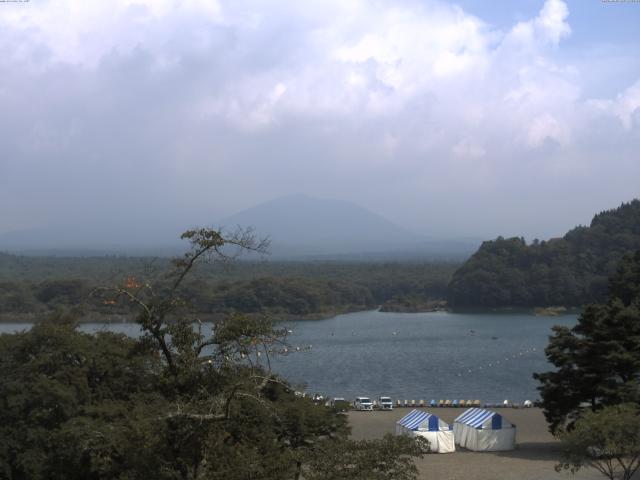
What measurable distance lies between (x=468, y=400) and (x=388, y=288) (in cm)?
3973

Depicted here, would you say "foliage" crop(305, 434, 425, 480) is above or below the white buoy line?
above

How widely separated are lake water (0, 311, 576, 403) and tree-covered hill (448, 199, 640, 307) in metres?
4.55

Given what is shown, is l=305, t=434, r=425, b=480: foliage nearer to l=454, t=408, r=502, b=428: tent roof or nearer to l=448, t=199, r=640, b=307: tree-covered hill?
l=454, t=408, r=502, b=428: tent roof

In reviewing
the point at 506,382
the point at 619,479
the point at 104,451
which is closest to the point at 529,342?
the point at 506,382

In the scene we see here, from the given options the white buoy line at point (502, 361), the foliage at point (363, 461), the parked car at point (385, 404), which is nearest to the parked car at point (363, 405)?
the parked car at point (385, 404)

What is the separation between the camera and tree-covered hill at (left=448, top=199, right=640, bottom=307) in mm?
53719

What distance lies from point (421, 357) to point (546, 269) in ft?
84.1

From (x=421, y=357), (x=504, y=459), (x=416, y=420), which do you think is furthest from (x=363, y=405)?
(x=421, y=357)

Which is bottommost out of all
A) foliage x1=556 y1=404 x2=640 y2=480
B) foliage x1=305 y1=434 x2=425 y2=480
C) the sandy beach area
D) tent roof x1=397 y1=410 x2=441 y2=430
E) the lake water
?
the lake water

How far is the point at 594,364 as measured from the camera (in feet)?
45.1

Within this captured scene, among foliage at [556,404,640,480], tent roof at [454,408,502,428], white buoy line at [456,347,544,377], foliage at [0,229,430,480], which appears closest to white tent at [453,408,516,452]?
tent roof at [454,408,502,428]

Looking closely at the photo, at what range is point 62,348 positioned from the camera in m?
11.5

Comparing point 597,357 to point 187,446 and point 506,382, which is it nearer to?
point 187,446

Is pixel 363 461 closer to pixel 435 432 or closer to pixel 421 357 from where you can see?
pixel 435 432
